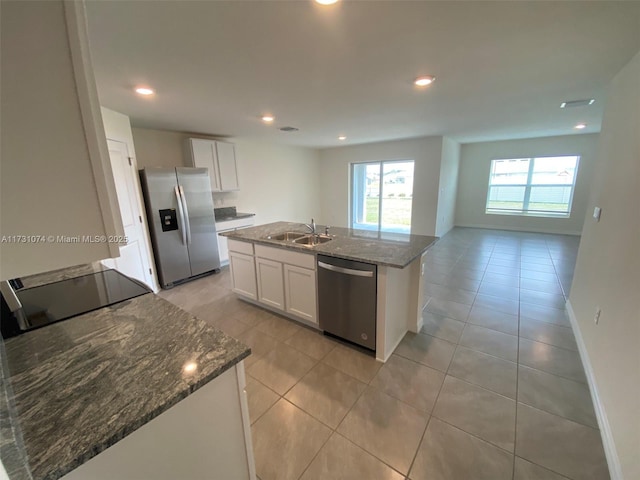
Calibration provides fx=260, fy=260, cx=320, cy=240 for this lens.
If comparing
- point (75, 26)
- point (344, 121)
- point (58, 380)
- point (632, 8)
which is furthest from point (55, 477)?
point (344, 121)

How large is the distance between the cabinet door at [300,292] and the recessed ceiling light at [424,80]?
6.28 ft

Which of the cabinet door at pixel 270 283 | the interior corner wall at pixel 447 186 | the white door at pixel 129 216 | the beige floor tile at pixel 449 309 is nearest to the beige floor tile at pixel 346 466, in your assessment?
the cabinet door at pixel 270 283

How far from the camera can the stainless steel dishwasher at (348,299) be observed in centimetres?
213

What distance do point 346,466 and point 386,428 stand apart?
343 millimetres

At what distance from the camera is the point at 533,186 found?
6.61 meters

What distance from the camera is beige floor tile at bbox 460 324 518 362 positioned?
2262mm

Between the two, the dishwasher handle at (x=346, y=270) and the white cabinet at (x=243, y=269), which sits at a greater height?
the dishwasher handle at (x=346, y=270)

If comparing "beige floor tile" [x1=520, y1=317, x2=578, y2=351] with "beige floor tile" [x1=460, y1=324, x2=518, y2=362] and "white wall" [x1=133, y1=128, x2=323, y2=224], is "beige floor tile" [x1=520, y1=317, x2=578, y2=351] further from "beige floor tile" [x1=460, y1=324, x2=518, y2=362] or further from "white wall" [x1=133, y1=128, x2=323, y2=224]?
"white wall" [x1=133, y1=128, x2=323, y2=224]

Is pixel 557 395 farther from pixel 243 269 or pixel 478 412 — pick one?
pixel 243 269

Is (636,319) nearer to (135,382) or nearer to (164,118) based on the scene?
(135,382)

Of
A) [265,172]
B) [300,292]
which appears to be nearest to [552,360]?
[300,292]

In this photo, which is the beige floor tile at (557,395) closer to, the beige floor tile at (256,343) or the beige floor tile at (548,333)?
the beige floor tile at (548,333)

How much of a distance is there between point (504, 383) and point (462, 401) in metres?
0.42

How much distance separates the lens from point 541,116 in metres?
3.76
